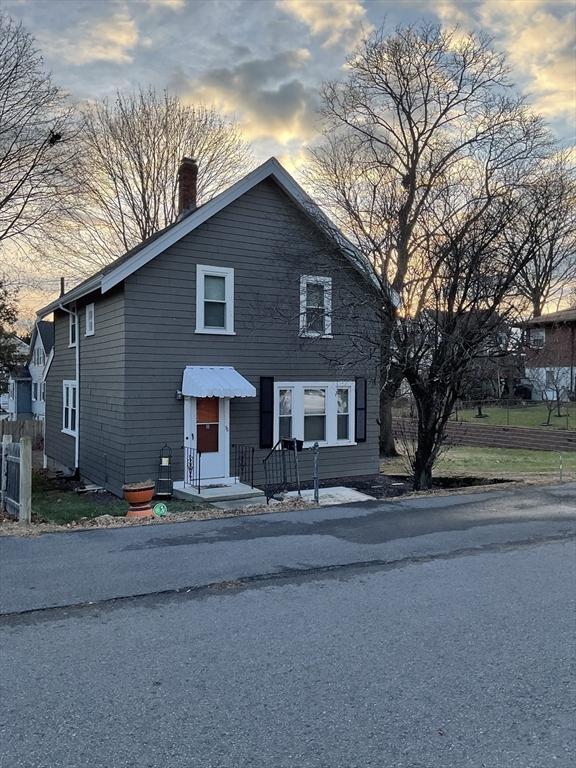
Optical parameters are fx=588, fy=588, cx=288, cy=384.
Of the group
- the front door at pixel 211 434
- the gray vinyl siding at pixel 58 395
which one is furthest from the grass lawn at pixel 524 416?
the gray vinyl siding at pixel 58 395

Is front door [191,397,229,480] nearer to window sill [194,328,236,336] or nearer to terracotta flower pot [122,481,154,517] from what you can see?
window sill [194,328,236,336]

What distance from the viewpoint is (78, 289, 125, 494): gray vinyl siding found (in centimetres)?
1355

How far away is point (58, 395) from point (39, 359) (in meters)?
26.9

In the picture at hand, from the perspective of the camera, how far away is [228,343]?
14.5 metres

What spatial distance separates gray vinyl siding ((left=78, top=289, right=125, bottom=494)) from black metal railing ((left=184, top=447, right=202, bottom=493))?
4.76 ft

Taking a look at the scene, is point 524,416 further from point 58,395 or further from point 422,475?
point 58,395

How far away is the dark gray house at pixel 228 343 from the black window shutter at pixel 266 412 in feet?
0.10

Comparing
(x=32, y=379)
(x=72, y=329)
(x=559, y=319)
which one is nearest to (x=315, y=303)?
(x=72, y=329)

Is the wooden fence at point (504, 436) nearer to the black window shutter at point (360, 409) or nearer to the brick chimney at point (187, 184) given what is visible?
the black window shutter at point (360, 409)

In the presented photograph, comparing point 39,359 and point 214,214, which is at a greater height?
point 214,214

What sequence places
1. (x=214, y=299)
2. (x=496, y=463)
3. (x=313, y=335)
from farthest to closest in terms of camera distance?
(x=496, y=463), (x=313, y=335), (x=214, y=299)

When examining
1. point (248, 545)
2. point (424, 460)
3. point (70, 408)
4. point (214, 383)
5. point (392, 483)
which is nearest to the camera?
point (248, 545)

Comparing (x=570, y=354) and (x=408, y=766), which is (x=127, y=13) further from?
(x=570, y=354)

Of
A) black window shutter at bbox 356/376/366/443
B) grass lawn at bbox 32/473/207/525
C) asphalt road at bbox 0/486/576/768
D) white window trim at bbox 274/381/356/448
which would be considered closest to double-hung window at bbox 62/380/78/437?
grass lawn at bbox 32/473/207/525
